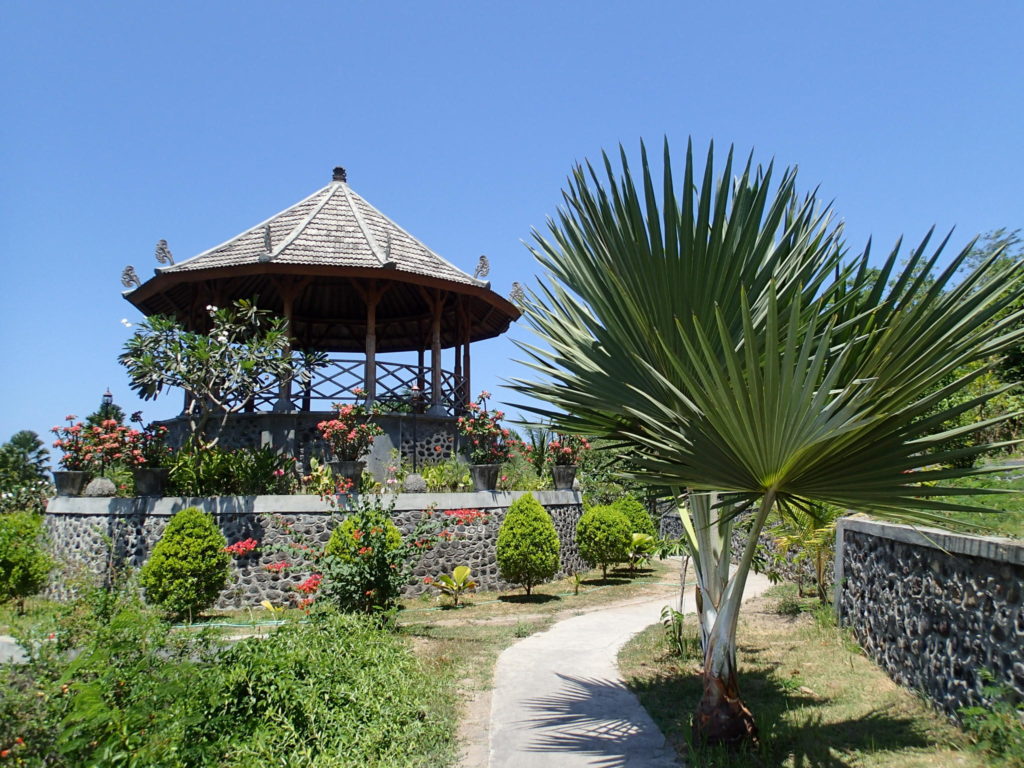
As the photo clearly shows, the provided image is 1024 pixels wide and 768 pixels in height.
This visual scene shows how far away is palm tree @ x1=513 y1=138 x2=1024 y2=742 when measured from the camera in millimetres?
3479

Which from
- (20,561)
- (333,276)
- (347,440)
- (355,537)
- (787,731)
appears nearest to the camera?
(787,731)

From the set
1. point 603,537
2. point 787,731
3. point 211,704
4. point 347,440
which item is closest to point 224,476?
point 347,440

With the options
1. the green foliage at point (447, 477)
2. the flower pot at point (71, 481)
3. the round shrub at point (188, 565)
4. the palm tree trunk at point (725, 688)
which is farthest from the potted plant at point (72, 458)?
the palm tree trunk at point (725, 688)

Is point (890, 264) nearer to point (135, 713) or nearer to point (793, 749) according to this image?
point (793, 749)

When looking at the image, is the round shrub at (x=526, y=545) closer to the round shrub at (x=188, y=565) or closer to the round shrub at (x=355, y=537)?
the round shrub at (x=355, y=537)

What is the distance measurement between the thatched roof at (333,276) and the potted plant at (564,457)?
3.70m

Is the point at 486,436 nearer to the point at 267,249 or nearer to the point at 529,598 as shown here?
the point at 529,598

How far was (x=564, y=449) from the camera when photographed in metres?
14.1

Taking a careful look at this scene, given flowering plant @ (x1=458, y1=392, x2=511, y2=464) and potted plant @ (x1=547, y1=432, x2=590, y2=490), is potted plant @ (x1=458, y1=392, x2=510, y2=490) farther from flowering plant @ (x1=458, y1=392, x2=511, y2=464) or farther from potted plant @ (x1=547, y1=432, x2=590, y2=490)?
potted plant @ (x1=547, y1=432, x2=590, y2=490)

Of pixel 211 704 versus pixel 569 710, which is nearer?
pixel 211 704

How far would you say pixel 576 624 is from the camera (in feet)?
31.7

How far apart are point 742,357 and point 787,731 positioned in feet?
8.81

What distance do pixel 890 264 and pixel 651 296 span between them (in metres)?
1.39

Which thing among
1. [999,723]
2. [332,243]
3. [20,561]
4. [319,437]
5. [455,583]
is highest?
[332,243]
